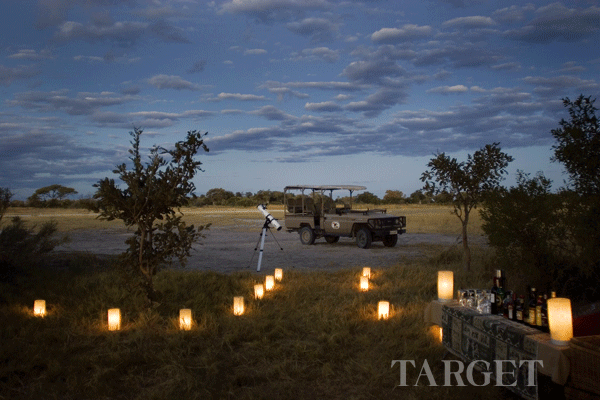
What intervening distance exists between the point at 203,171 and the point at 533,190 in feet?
18.5

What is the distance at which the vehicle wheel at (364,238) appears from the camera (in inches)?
628

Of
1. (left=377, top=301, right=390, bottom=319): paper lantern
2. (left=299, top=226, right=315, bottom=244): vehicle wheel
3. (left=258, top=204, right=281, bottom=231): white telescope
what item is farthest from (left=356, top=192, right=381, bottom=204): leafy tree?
(left=377, top=301, right=390, bottom=319): paper lantern

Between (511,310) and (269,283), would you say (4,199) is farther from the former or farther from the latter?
(511,310)

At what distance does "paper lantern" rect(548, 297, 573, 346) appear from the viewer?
3240mm

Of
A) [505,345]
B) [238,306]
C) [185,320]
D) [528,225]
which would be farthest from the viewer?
[528,225]

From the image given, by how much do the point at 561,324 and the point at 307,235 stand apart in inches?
567

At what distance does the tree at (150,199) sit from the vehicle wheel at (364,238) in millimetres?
9941

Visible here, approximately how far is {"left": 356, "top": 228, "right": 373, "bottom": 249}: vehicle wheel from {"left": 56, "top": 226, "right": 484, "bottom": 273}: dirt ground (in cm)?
25

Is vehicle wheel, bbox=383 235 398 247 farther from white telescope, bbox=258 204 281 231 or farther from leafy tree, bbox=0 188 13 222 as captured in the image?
leafy tree, bbox=0 188 13 222

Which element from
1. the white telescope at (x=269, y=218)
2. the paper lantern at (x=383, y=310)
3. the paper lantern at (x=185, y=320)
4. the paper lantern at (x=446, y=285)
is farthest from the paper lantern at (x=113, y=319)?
the white telescope at (x=269, y=218)

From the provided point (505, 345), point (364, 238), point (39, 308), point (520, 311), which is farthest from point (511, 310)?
point (364, 238)

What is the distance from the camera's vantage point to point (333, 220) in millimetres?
16844

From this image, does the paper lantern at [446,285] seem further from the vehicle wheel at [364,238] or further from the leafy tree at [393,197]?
the leafy tree at [393,197]

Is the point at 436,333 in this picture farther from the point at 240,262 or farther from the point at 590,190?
the point at 240,262
